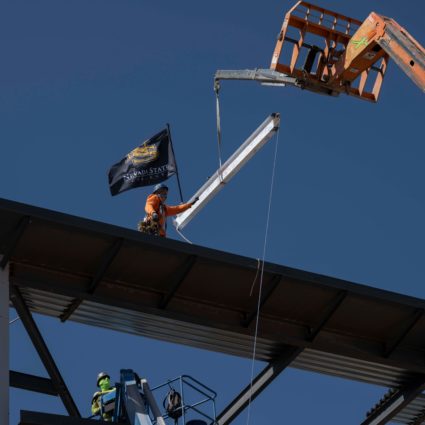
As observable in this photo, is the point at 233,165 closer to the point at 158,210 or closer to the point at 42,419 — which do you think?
the point at 158,210

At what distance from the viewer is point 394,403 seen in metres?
28.4

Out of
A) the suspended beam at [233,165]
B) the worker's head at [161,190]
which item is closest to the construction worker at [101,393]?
the worker's head at [161,190]

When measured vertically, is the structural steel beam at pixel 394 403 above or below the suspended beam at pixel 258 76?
below

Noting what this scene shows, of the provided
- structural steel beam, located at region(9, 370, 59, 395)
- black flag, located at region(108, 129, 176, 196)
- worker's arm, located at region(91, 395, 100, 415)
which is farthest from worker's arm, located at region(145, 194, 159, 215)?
structural steel beam, located at region(9, 370, 59, 395)

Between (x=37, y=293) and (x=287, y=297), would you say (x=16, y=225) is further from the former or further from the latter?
(x=287, y=297)

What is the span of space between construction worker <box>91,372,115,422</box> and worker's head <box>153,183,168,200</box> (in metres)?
4.86

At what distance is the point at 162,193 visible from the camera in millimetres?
29422

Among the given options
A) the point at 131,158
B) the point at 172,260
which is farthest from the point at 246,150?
the point at 172,260

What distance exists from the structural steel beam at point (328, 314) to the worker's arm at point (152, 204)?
4.60 metres

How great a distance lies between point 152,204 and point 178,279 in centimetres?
393

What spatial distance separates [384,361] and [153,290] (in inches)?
215

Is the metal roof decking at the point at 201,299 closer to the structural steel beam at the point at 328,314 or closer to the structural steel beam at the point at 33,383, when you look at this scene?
the structural steel beam at the point at 328,314

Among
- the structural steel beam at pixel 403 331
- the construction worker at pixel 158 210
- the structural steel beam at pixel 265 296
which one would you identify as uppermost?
the construction worker at pixel 158 210

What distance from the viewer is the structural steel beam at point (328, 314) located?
26.1m
